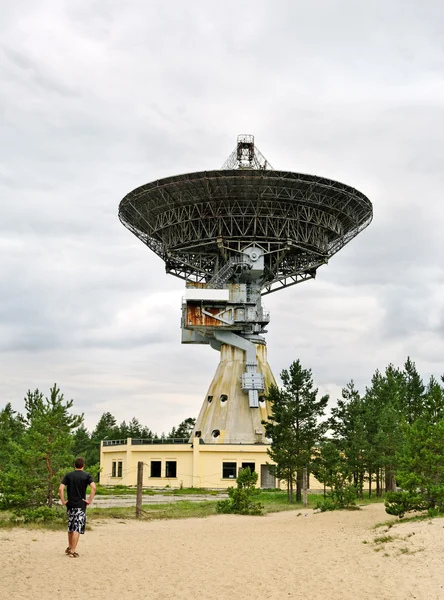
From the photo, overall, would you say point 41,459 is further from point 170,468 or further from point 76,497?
point 170,468

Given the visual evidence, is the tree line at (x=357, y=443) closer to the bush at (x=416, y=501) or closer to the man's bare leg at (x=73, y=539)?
the bush at (x=416, y=501)

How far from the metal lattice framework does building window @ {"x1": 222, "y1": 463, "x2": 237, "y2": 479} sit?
46.2ft

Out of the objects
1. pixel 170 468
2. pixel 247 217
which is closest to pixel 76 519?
pixel 247 217

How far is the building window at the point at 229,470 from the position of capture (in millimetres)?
55719

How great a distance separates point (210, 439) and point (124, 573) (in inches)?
1728

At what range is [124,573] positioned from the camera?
13.8 m

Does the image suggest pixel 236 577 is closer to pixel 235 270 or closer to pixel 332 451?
pixel 332 451

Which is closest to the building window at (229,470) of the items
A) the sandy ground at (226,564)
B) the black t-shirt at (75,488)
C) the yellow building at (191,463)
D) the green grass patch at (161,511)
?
the yellow building at (191,463)

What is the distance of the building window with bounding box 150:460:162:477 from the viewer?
57.9 m

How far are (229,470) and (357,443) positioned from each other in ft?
53.9

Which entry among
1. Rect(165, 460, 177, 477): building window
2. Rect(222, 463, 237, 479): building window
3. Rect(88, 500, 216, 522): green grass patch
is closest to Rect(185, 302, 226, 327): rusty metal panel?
Rect(222, 463, 237, 479): building window

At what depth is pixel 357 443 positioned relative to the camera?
137 feet

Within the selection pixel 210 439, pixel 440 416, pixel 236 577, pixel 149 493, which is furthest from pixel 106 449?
pixel 236 577

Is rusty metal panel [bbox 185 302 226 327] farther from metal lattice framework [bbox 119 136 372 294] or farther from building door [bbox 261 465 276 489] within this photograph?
building door [bbox 261 465 276 489]
